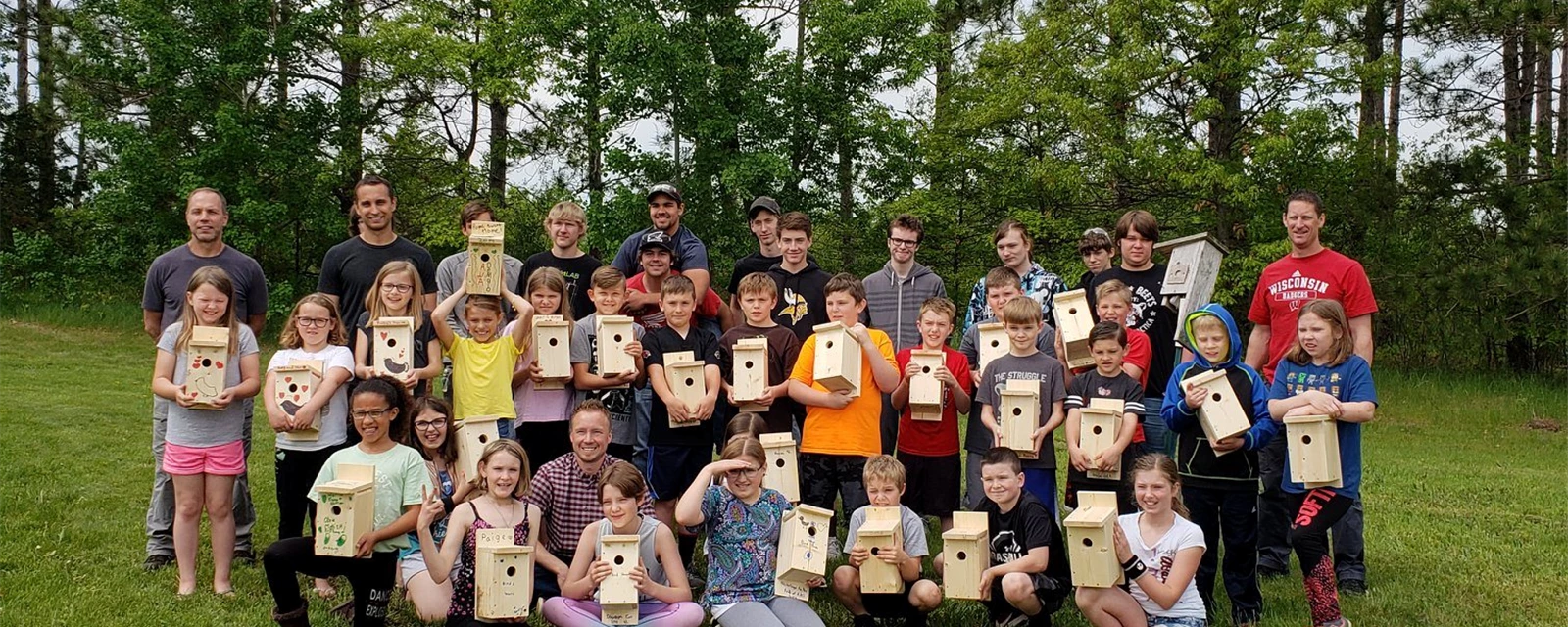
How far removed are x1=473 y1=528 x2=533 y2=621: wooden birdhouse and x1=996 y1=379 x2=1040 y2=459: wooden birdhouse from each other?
255cm

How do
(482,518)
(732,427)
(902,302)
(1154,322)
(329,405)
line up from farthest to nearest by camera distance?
(902,302), (1154,322), (732,427), (329,405), (482,518)

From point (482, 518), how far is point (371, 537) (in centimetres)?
50

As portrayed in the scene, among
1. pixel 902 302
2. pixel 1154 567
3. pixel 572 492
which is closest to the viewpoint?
pixel 1154 567

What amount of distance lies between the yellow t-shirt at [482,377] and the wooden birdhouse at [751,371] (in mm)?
1298

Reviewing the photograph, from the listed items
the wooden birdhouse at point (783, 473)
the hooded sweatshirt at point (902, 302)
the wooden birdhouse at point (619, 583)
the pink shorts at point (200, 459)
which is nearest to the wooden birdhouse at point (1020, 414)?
the wooden birdhouse at point (783, 473)

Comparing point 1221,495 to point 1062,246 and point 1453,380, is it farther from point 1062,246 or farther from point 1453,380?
point 1062,246

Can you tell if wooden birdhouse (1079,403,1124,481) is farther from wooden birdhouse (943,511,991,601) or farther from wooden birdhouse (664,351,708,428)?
wooden birdhouse (664,351,708,428)

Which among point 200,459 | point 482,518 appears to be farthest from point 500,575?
point 200,459

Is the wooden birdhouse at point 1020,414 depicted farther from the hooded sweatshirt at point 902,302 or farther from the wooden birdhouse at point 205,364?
the wooden birdhouse at point 205,364

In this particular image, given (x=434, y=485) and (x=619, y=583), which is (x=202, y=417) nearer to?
(x=434, y=485)

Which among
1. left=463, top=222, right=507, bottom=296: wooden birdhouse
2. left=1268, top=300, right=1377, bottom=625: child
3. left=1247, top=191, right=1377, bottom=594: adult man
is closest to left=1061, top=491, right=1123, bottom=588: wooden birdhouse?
left=1268, top=300, right=1377, bottom=625: child

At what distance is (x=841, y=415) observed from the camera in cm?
657

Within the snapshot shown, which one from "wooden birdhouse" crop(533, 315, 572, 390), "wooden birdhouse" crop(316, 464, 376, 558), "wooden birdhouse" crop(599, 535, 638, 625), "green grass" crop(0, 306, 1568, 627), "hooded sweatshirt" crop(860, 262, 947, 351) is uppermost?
"hooded sweatshirt" crop(860, 262, 947, 351)

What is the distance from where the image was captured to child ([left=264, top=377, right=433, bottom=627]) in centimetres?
536
